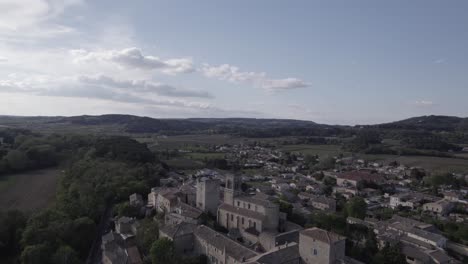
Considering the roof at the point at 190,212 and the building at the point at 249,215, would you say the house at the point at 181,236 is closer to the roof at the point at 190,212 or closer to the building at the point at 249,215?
the roof at the point at 190,212

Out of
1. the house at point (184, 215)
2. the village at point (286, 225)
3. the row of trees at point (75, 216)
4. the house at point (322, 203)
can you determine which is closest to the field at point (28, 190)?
the row of trees at point (75, 216)

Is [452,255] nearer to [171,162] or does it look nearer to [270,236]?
[270,236]

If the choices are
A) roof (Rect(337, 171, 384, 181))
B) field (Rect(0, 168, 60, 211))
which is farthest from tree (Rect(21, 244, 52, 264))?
roof (Rect(337, 171, 384, 181))

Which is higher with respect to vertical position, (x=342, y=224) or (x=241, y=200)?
(x=241, y=200)

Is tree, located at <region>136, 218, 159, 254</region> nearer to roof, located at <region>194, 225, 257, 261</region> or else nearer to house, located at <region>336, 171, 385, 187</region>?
roof, located at <region>194, 225, 257, 261</region>

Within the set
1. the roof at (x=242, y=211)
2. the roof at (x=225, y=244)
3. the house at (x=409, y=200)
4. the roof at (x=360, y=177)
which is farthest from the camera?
the roof at (x=360, y=177)

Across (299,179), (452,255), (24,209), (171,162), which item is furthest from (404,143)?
(24,209)

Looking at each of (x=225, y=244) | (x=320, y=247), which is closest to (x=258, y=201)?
(x=225, y=244)
